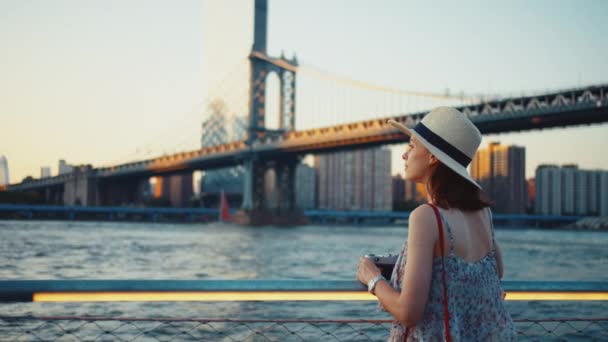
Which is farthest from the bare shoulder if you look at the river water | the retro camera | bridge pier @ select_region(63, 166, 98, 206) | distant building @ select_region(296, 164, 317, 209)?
distant building @ select_region(296, 164, 317, 209)

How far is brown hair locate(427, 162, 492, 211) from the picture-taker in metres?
1.68

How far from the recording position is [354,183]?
467ft

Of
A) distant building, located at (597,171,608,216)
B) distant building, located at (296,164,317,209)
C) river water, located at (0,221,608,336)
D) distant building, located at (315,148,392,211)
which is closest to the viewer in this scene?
river water, located at (0,221,608,336)

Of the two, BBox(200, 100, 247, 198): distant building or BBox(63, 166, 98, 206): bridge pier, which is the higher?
BBox(200, 100, 247, 198): distant building

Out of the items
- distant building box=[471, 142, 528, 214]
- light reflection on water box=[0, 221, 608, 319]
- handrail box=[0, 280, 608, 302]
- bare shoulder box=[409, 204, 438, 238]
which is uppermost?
distant building box=[471, 142, 528, 214]

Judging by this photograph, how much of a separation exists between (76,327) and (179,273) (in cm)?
959

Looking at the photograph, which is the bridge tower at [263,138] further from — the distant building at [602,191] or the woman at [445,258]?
the distant building at [602,191]

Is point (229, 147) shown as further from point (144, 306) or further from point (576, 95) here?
point (144, 306)

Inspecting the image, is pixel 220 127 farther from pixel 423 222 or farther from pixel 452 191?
pixel 423 222

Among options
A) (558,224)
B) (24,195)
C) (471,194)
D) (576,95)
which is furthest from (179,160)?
(558,224)

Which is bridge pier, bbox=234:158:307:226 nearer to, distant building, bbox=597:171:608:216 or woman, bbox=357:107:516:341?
woman, bbox=357:107:516:341

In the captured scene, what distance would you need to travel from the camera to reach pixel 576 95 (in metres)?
39.1

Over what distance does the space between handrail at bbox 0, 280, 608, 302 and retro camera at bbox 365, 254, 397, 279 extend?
0.37 metres

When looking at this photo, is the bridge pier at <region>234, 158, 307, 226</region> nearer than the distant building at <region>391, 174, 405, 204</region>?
Yes
